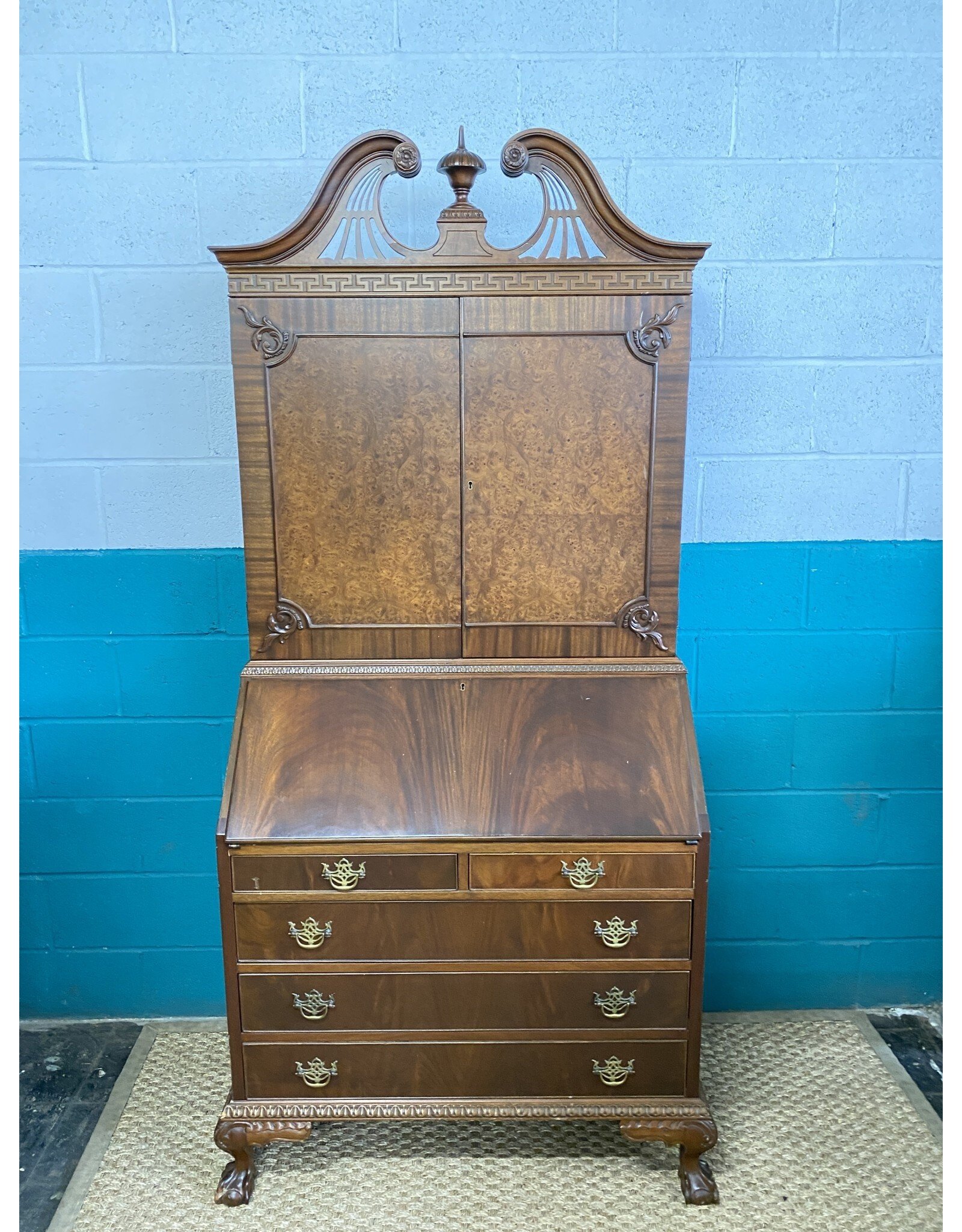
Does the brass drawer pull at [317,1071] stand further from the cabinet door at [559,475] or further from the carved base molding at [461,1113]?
the cabinet door at [559,475]

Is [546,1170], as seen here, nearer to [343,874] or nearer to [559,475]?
[343,874]

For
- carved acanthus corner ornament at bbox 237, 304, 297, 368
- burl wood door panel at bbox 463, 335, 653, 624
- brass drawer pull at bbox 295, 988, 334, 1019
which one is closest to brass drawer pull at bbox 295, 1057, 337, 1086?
brass drawer pull at bbox 295, 988, 334, 1019

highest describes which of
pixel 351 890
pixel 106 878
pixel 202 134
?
pixel 202 134

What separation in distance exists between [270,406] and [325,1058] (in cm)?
130

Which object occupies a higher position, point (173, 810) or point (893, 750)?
point (893, 750)

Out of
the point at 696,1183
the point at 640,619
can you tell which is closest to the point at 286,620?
the point at 640,619

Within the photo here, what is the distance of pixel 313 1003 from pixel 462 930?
33 centimetres

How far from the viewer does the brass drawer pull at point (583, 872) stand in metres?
1.79

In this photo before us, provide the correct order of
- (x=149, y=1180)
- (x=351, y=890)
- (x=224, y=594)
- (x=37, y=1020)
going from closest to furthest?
1. (x=351, y=890)
2. (x=149, y=1180)
3. (x=224, y=594)
4. (x=37, y=1020)

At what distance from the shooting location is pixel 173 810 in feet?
7.96

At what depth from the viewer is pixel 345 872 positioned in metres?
1.79

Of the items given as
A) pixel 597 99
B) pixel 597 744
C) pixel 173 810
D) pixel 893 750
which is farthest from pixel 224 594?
pixel 893 750

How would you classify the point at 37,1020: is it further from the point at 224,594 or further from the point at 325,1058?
the point at 224,594

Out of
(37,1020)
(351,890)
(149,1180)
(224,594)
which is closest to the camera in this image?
(351,890)
